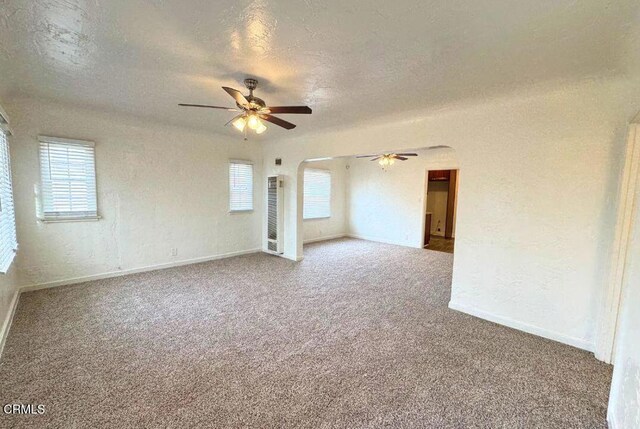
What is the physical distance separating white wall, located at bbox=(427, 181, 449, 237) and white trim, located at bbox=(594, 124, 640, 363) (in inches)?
237

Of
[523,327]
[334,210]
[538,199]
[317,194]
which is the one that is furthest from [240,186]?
[523,327]

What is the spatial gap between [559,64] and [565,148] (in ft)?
2.69

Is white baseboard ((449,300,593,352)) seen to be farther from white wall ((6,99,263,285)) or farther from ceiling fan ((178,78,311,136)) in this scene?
white wall ((6,99,263,285))

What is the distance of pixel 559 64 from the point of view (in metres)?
2.08

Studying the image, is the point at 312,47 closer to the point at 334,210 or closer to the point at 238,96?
the point at 238,96

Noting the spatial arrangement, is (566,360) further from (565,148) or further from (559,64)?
(559,64)

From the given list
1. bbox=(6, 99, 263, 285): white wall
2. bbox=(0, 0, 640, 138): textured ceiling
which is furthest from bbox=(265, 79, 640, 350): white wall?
bbox=(6, 99, 263, 285): white wall

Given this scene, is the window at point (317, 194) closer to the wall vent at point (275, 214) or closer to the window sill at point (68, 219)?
the wall vent at point (275, 214)

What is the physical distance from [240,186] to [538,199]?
4854mm

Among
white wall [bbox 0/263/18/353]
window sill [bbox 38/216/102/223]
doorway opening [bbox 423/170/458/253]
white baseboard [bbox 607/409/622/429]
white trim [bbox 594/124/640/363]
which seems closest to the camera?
white baseboard [bbox 607/409/622/429]

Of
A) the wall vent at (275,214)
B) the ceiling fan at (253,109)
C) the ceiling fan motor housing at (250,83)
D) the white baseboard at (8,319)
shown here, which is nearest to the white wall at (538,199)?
the ceiling fan at (253,109)

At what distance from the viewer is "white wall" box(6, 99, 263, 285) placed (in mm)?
3473

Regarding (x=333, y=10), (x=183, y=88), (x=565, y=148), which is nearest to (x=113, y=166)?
(x=183, y=88)

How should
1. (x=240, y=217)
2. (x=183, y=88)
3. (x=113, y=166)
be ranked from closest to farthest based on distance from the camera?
(x=183, y=88) < (x=113, y=166) < (x=240, y=217)
